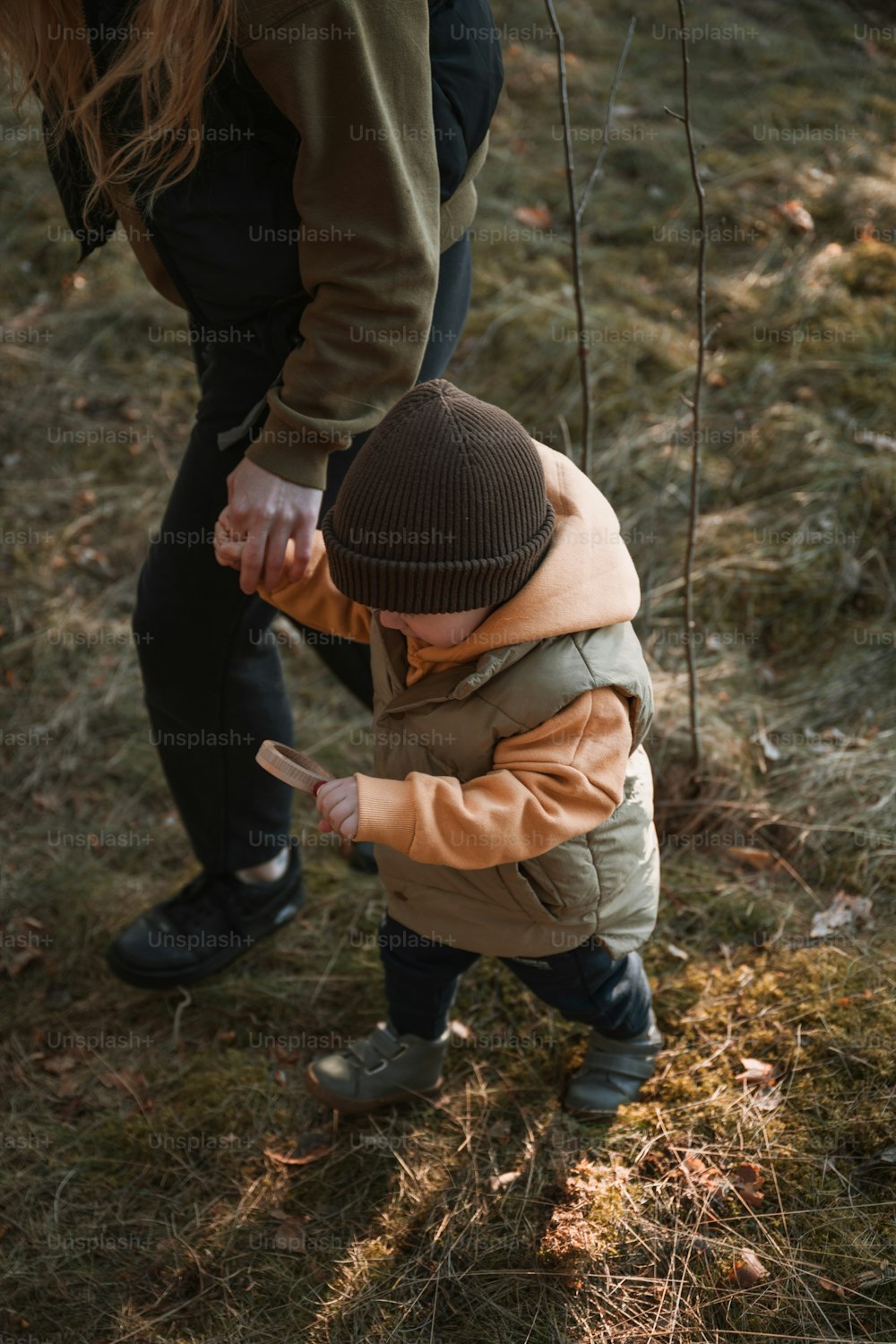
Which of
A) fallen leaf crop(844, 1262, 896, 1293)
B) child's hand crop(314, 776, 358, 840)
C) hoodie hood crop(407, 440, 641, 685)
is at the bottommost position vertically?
fallen leaf crop(844, 1262, 896, 1293)

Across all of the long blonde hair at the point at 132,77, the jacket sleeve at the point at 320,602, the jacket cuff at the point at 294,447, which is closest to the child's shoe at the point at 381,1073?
the jacket sleeve at the point at 320,602

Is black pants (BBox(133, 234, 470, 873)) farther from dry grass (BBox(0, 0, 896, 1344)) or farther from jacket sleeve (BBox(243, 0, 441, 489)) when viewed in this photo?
dry grass (BBox(0, 0, 896, 1344))

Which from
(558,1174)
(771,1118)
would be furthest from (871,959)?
(558,1174)

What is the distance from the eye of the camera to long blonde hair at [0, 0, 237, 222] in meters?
1.58

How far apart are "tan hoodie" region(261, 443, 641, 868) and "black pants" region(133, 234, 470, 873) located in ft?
2.00

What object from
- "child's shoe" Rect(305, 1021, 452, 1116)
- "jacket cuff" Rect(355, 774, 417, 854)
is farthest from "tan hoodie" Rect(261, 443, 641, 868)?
"child's shoe" Rect(305, 1021, 452, 1116)

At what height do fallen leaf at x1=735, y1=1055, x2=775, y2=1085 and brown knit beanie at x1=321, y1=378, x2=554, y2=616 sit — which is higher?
brown knit beanie at x1=321, y1=378, x2=554, y2=616

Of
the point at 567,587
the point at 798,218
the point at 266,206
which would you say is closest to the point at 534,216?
the point at 798,218

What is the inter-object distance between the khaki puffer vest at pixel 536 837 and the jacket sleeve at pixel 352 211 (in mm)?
409

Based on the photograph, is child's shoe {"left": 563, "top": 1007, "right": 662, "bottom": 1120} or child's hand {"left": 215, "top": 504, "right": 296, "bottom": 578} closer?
child's hand {"left": 215, "top": 504, "right": 296, "bottom": 578}

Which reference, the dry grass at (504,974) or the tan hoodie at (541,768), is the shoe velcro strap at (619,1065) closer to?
the dry grass at (504,974)

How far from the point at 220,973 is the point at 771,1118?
4.69ft

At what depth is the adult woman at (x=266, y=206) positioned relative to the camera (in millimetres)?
1616

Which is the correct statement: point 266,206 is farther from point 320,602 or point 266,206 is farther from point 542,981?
point 542,981
